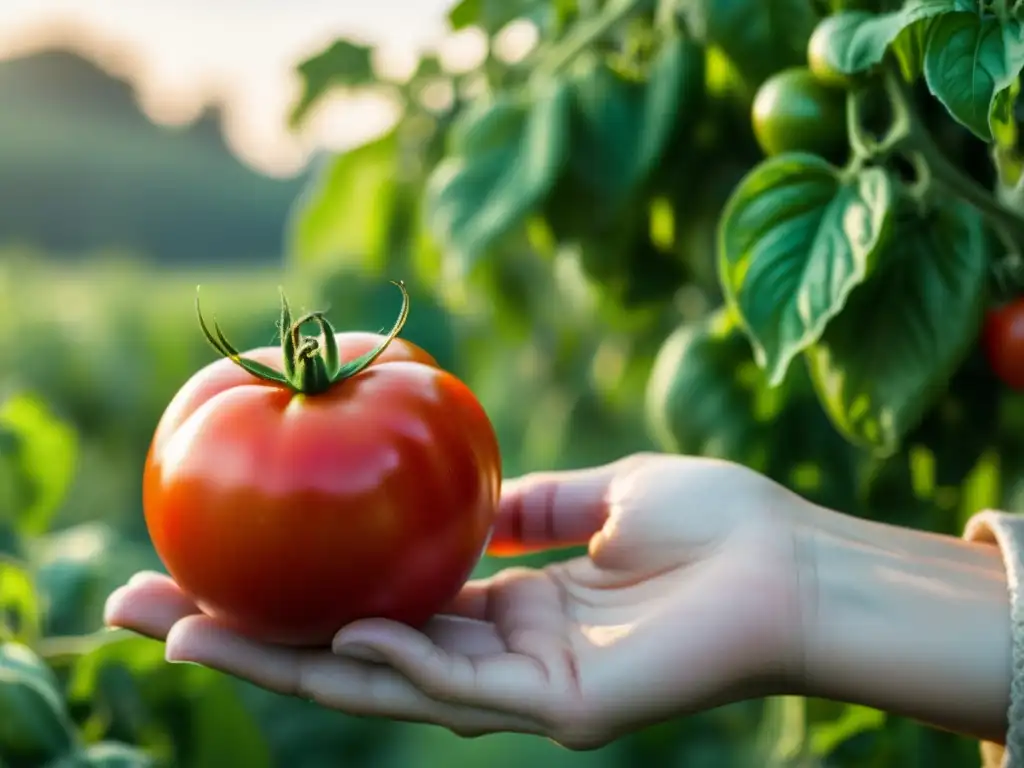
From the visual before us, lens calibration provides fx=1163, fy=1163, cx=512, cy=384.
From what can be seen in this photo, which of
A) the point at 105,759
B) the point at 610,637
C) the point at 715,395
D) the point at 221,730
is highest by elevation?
the point at 715,395

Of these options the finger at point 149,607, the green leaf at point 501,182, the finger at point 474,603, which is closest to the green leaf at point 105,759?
the finger at point 149,607

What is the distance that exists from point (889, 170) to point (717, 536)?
0.25 meters

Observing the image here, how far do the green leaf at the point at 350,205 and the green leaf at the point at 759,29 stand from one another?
41cm

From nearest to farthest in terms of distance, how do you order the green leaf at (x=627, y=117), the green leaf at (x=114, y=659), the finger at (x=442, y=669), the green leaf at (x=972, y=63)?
the green leaf at (x=972, y=63), the finger at (x=442, y=669), the green leaf at (x=627, y=117), the green leaf at (x=114, y=659)

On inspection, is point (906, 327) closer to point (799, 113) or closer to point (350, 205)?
point (799, 113)

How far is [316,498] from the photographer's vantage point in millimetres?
633

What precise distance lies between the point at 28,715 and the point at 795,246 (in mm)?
562

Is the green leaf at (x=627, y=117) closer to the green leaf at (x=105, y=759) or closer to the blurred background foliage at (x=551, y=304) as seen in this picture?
the blurred background foliage at (x=551, y=304)

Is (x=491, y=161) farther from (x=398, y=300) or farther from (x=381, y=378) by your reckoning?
(x=398, y=300)

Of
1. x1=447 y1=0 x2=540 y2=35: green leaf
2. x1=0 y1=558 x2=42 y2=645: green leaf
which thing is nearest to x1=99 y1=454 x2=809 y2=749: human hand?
x1=0 y1=558 x2=42 y2=645: green leaf

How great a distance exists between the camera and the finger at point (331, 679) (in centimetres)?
68

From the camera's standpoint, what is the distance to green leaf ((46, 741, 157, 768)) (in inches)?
31.0

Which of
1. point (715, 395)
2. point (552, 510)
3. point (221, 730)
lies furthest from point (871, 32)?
point (221, 730)

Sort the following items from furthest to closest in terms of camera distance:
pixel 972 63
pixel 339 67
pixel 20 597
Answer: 1. pixel 339 67
2. pixel 20 597
3. pixel 972 63
